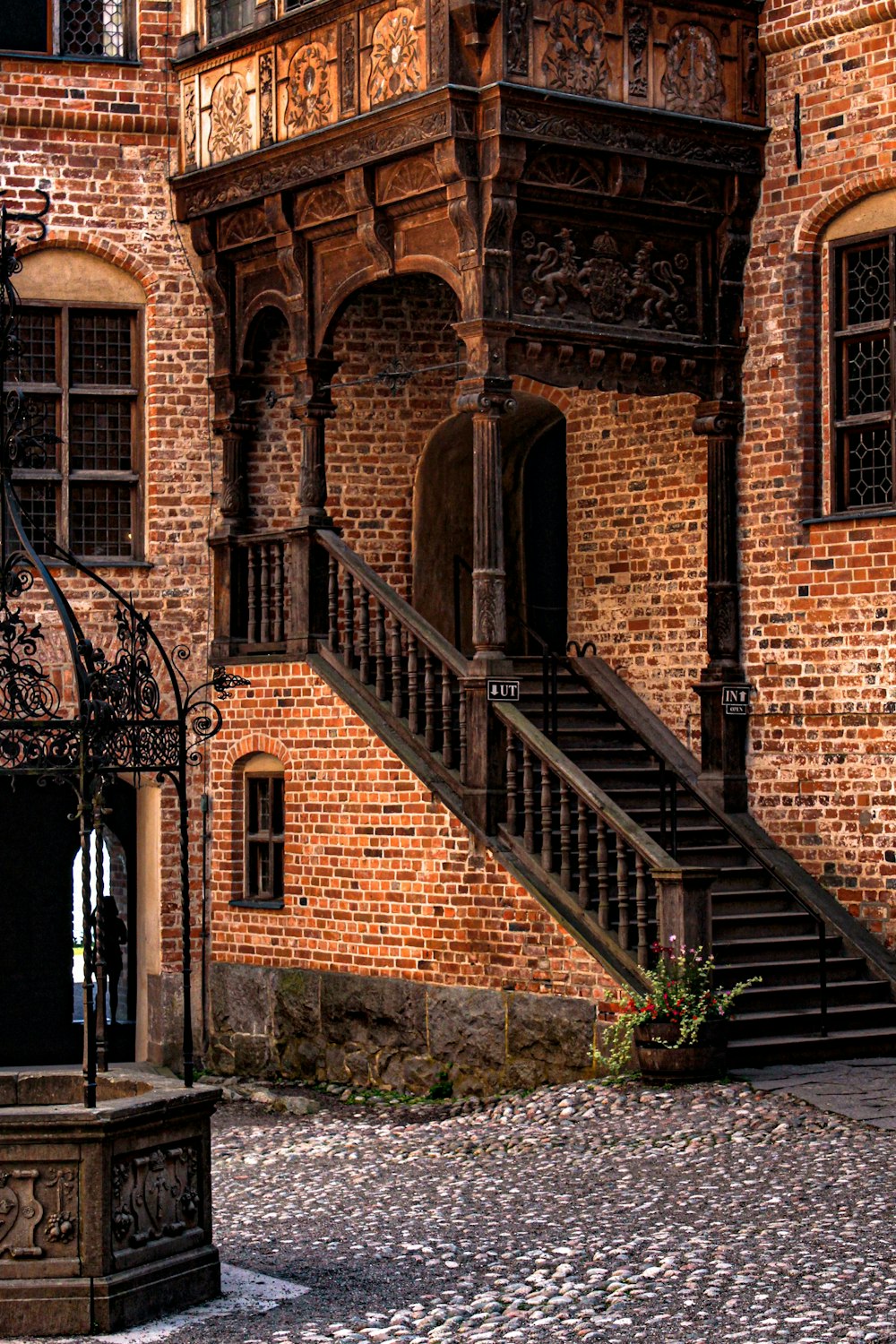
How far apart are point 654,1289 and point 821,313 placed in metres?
8.18

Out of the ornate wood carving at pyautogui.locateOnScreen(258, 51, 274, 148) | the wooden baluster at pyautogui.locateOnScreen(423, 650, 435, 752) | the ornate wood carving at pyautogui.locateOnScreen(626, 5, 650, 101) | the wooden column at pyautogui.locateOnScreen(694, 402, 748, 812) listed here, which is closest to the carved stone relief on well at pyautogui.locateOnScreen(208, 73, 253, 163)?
the ornate wood carving at pyautogui.locateOnScreen(258, 51, 274, 148)

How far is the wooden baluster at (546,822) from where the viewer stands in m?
13.8

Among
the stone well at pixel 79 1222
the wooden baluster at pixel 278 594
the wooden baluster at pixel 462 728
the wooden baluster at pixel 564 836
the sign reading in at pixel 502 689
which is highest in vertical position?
the wooden baluster at pixel 278 594

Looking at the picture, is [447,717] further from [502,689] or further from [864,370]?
[864,370]

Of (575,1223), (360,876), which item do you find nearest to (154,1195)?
(575,1223)

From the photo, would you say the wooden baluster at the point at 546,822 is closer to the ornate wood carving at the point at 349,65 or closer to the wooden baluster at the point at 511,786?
the wooden baluster at the point at 511,786

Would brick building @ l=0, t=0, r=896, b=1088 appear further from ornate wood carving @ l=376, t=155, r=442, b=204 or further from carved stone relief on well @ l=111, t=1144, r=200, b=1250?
carved stone relief on well @ l=111, t=1144, r=200, b=1250

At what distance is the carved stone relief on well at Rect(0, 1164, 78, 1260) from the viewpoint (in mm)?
8453

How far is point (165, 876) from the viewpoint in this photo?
17.1 m

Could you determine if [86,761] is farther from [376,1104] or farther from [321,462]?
[321,462]

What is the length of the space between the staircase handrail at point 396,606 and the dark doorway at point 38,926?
2856 millimetres

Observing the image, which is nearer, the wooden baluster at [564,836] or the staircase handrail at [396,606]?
the wooden baluster at [564,836]

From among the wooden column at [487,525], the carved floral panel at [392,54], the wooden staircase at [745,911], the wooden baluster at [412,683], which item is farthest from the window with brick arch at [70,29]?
the wooden staircase at [745,911]

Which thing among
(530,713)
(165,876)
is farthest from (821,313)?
(165,876)
